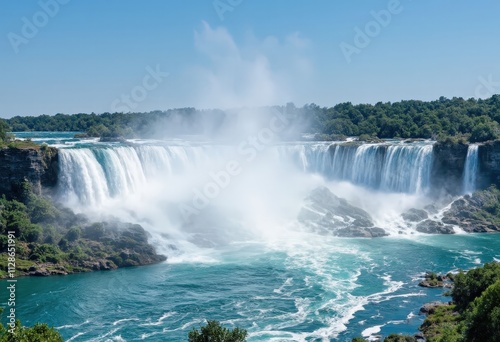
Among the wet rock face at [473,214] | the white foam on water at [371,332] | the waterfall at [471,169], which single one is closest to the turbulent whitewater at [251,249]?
the white foam on water at [371,332]

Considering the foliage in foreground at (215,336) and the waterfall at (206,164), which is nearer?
the foliage in foreground at (215,336)

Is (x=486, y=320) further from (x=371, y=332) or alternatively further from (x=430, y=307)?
(x=430, y=307)

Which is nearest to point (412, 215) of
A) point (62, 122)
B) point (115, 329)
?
point (115, 329)

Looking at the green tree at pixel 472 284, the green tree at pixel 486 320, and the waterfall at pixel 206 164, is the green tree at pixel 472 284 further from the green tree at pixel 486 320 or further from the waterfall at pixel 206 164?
the waterfall at pixel 206 164

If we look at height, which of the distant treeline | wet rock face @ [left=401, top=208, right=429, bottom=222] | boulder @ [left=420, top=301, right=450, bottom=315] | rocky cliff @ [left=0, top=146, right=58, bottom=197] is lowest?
boulder @ [left=420, top=301, right=450, bottom=315]

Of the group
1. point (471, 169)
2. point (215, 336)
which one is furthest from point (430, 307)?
point (471, 169)

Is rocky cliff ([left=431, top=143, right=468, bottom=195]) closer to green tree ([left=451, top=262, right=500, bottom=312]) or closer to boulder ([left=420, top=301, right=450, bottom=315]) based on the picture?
boulder ([left=420, top=301, right=450, bottom=315])

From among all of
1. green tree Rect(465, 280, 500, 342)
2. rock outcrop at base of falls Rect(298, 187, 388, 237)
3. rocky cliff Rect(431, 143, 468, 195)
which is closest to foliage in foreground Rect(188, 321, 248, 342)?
green tree Rect(465, 280, 500, 342)
